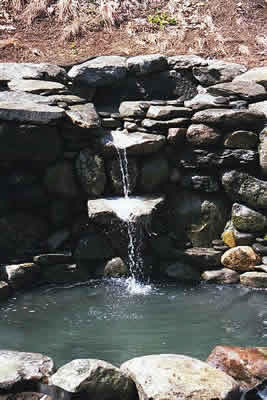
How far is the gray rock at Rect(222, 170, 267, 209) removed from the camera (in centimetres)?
749

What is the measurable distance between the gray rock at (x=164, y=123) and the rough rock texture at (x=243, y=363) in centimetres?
383

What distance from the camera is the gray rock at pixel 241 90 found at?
8.09 meters

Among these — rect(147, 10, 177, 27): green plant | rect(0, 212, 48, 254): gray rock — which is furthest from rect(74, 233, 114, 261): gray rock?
rect(147, 10, 177, 27): green plant

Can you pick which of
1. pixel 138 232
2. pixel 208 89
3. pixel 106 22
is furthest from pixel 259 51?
pixel 138 232

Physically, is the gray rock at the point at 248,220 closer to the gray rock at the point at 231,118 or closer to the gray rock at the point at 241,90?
the gray rock at the point at 231,118

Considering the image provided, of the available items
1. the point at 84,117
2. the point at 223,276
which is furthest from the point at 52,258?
the point at 223,276

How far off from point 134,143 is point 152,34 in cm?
390

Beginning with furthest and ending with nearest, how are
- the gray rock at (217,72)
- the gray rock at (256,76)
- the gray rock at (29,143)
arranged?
the gray rock at (217,72) < the gray rock at (256,76) < the gray rock at (29,143)

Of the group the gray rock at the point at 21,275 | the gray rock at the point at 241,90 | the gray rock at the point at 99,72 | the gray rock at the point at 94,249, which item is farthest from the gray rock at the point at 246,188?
the gray rock at the point at 21,275

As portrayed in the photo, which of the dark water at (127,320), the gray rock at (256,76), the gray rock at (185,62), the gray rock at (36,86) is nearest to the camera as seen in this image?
the dark water at (127,320)

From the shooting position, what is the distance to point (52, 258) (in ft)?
24.2

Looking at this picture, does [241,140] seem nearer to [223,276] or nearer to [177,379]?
[223,276]

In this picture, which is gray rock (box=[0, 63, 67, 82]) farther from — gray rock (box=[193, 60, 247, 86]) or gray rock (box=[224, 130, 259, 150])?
gray rock (box=[224, 130, 259, 150])

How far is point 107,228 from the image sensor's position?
7.41 metres
